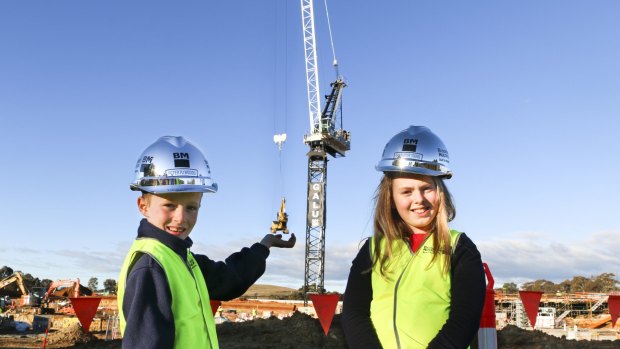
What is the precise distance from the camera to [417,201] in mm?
2584

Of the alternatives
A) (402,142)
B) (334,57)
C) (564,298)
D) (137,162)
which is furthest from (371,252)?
(334,57)

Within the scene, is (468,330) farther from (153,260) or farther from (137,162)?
(137,162)

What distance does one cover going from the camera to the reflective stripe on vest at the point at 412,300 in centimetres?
241

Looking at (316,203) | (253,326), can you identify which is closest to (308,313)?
(253,326)

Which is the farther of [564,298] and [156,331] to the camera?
[564,298]

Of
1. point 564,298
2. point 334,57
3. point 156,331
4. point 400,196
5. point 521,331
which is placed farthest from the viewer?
point 334,57

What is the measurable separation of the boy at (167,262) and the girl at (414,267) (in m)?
0.64

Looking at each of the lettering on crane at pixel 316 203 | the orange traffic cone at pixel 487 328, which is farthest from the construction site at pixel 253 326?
the lettering on crane at pixel 316 203

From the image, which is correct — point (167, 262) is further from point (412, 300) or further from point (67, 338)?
point (67, 338)

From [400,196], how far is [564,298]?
29.5 metres

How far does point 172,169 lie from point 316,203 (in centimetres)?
4459

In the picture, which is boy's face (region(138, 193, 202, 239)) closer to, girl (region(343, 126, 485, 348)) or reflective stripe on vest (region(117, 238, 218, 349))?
reflective stripe on vest (region(117, 238, 218, 349))

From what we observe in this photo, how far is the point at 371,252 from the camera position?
2680mm

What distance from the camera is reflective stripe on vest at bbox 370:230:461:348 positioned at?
2414 mm
